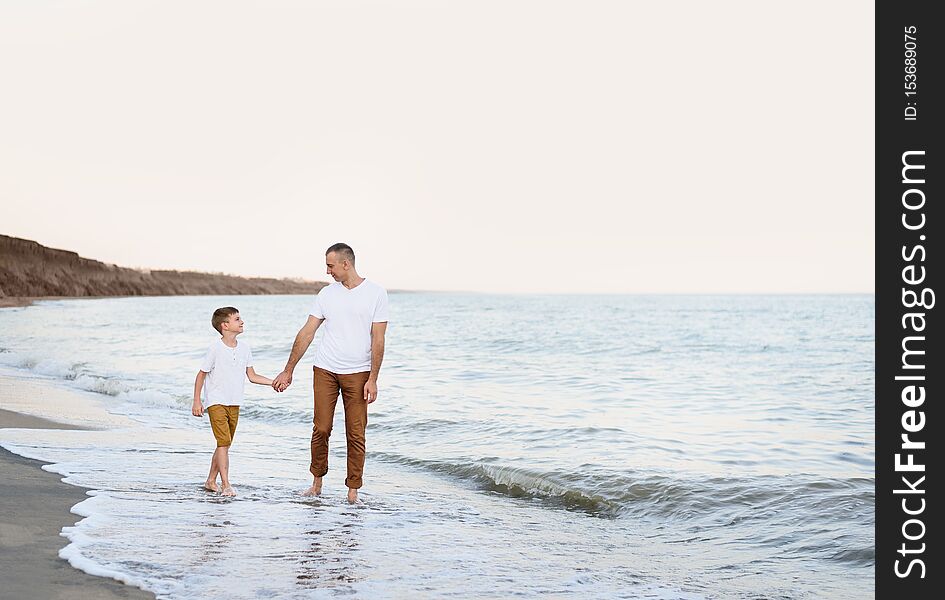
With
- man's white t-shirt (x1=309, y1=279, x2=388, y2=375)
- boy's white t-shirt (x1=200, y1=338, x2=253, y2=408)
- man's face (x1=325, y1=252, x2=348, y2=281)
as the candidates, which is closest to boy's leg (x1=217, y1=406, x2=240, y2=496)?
boy's white t-shirt (x1=200, y1=338, x2=253, y2=408)

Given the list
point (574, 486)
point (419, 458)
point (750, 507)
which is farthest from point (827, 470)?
point (419, 458)

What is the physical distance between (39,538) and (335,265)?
2798mm

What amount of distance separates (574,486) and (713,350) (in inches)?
896

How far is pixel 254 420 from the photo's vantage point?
42.0 ft

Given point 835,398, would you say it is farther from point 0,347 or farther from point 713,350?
point 0,347

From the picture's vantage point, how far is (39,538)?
5.12 m

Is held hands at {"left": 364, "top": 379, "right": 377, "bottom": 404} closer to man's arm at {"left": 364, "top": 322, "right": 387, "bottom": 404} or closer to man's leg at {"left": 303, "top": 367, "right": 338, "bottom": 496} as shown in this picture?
man's arm at {"left": 364, "top": 322, "right": 387, "bottom": 404}

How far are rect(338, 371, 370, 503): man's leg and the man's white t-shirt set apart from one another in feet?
0.28

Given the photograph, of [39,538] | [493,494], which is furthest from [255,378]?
[493,494]

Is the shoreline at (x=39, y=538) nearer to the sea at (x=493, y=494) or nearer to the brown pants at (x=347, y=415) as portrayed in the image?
the sea at (x=493, y=494)

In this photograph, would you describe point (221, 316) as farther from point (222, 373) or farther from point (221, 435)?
point (221, 435)

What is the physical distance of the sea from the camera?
16.8 feet
